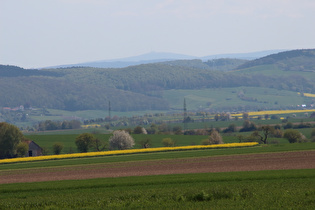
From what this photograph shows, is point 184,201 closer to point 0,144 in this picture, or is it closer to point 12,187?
point 12,187

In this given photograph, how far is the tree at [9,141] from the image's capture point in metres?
88.8

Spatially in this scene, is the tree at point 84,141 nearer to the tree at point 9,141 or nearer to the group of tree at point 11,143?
the group of tree at point 11,143

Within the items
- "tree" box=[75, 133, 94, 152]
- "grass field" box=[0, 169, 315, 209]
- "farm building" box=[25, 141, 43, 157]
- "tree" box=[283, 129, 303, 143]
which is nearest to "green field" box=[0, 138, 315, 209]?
"grass field" box=[0, 169, 315, 209]

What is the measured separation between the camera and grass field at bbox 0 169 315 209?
24391mm

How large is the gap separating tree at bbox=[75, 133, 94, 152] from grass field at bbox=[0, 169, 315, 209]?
54.3 meters

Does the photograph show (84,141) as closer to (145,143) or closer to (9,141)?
(145,143)

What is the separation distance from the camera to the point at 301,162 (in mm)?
46094

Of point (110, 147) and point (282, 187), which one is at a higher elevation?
point (282, 187)

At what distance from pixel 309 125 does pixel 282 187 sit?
105237 mm

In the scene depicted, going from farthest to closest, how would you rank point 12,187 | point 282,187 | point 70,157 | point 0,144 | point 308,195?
A: point 0,144, point 70,157, point 12,187, point 282,187, point 308,195

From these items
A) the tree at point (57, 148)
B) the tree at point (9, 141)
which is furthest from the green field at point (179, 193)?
the tree at point (57, 148)

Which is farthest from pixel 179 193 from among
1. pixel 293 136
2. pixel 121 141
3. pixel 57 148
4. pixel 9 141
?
pixel 293 136

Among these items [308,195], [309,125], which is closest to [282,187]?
[308,195]

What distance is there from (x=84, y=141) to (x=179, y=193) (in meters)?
66.5
